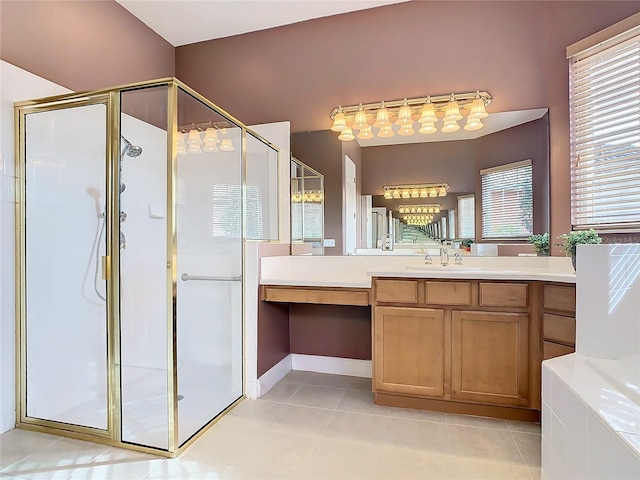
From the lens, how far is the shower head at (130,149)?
2088mm

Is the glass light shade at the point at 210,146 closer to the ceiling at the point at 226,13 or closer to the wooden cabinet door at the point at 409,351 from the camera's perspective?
the ceiling at the point at 226,13

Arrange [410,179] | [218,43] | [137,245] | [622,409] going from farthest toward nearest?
[218,43] → [410,179] → [137,245] → [622,409]

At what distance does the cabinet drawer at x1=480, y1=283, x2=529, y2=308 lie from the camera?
204 centimetres

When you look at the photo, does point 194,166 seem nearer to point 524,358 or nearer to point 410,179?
point 410,179

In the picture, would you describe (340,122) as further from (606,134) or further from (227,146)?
(606,134)

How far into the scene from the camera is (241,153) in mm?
2588

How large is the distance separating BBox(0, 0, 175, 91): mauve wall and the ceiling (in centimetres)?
15

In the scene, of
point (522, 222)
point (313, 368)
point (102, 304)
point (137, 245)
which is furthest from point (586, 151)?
point (102, 304)

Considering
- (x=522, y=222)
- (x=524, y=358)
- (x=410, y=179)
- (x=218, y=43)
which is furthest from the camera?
(x=218, y=43)

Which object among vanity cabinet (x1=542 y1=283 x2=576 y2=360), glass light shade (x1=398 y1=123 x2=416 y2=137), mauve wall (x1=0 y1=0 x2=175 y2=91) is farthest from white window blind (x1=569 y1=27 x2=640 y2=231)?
mauve wall (x1=0 y1=0 x2=175 y2=91)

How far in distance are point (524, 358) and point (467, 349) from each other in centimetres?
30

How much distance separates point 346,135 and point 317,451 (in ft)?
7.02

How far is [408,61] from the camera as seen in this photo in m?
2.69

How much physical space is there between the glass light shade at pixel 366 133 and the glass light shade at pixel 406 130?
23cm
